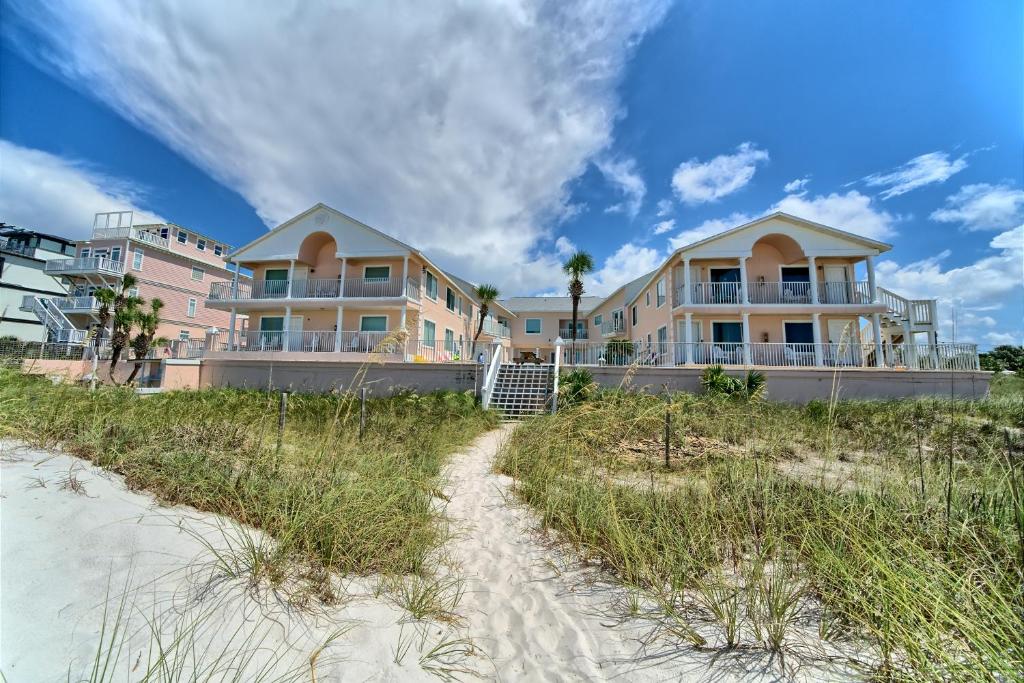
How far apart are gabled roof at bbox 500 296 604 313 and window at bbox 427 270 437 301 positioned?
504 inches

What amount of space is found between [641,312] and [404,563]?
80.1ft

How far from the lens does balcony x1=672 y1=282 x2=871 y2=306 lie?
18.0 metres

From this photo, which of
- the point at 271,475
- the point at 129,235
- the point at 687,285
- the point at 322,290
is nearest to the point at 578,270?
the point at 687,285

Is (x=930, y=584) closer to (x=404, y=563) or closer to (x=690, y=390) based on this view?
(x=404, y=563)

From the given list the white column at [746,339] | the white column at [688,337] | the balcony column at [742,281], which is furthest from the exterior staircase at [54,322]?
the balcony column at [742,281]

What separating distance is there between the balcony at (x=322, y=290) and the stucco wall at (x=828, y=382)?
10.8 meters

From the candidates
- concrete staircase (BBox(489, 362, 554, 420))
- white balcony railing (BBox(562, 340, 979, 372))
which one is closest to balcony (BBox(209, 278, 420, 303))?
concrete staircase (BBox(489, 362, 554, 420))

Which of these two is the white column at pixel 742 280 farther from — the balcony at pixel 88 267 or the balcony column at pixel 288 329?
the balcony at pixel 88 267

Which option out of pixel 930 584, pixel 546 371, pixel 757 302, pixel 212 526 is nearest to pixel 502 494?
pixel 212 526

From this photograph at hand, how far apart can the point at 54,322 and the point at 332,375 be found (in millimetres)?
26404

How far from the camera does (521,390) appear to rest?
47.2 ft

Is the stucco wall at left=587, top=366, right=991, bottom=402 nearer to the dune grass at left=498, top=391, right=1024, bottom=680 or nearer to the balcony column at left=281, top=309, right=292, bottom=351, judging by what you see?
the dune grass at left=498, top=391, right=1024, bottom=680

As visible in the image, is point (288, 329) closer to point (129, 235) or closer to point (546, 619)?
point (129, 235)

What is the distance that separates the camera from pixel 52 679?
178 centimetres
